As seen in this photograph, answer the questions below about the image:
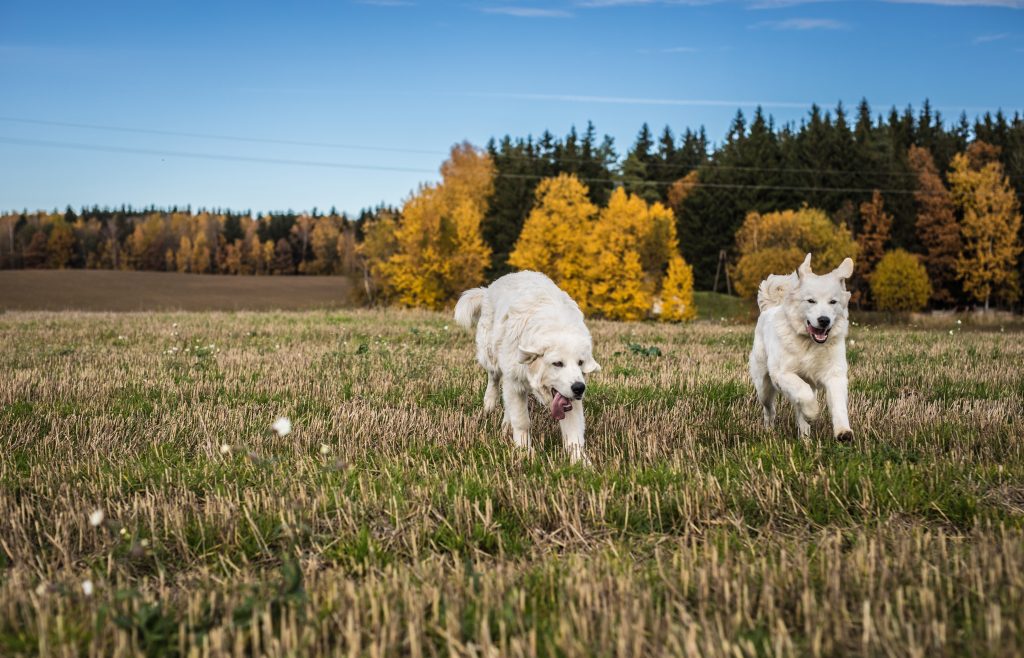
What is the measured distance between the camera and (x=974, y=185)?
58031 millimetres

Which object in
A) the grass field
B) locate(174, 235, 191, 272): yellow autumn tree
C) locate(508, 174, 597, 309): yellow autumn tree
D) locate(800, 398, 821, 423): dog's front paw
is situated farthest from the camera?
locate(174, 235, 191, 272): yellow autumn tree

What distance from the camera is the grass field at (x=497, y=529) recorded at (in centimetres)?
266

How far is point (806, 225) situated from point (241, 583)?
185ft

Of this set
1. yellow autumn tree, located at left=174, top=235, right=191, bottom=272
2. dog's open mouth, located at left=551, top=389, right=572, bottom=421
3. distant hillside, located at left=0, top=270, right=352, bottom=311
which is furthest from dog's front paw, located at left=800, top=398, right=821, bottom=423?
yellow autumn tree, located at left=174, top=235, right=191, bottom=272

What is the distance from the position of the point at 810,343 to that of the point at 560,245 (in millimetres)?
43030

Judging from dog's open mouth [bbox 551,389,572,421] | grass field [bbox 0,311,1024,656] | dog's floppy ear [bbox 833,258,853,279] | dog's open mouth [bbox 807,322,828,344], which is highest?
dog's floppy ear [bbox 833,258,853,279]

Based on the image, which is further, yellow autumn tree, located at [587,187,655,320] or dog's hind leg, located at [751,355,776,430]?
yellow autumn tree, located at [587,187,655,320]

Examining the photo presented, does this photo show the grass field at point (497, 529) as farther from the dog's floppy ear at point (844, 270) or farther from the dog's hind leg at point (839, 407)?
the dog's floppy ear at point (844, 270)

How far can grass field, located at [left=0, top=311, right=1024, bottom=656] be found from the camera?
2.66 metres

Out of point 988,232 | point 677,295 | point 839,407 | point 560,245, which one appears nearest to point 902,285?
point 988,232

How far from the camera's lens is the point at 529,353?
223 inches

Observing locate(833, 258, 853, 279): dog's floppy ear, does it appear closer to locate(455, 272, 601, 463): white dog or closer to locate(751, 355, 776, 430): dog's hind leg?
locate(751, 355, 776, 430): dog's hind leg

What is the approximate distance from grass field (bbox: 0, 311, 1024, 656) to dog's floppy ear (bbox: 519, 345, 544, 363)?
2.29ft

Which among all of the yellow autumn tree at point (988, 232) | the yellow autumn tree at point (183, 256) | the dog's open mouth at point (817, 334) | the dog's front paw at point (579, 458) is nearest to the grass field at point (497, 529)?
the dog's front paw at point (579, 458)
